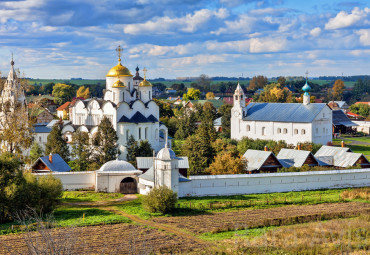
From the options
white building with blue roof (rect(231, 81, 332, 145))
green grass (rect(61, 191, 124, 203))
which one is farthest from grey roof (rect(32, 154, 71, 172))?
white building with blue roof (rect(231, 81, 332, 145))

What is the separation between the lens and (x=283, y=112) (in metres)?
43.0

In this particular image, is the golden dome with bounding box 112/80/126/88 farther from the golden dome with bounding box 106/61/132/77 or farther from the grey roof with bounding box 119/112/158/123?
the grey roof with bounding box 119/112/158/123

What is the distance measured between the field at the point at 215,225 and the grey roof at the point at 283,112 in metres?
15.6

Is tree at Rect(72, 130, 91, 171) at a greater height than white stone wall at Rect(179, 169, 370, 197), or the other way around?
tree at Rect(72, 130, 91, 171)

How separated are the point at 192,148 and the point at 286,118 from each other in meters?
13.5

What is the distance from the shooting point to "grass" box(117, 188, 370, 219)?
72.2 ft

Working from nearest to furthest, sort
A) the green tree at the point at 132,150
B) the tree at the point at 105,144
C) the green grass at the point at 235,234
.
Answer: the green grass at the point at 235,234 → the tree at the point at 105,144 → the green tree at the point at 132,150

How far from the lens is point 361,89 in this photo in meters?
117

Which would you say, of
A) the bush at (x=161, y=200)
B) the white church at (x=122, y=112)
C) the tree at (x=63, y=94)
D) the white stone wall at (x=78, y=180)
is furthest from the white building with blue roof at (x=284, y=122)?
the tree at (x=63, y=94)

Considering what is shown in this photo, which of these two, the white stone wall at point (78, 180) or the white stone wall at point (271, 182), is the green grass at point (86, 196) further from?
the white stone wall at point (271, 182)

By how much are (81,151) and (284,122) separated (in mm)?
17766

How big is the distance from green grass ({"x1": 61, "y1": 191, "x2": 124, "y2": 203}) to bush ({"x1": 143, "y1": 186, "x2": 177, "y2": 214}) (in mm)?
3413

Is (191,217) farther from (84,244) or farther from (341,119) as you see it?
(341,119)

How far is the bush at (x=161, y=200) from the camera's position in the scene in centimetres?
2142
